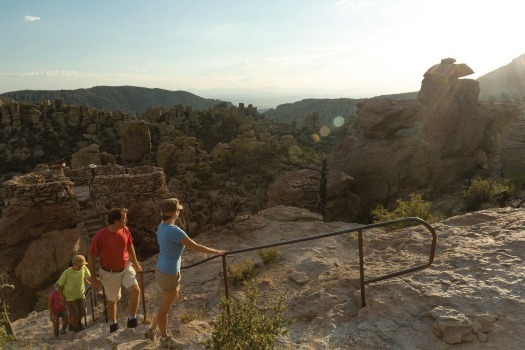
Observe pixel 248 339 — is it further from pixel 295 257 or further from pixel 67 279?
pixel 295 257

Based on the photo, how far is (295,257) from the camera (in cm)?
920

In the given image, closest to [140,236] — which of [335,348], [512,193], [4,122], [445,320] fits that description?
[335,348]

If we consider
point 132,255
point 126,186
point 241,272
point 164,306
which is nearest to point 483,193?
point 241,272

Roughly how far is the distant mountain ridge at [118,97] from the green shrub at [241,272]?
115112 mm

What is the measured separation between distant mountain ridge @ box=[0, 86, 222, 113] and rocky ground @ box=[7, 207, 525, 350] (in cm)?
11572

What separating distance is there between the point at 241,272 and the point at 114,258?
3612 mm

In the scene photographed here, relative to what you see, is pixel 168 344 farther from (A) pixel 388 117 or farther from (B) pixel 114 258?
(A) pixel 388 117

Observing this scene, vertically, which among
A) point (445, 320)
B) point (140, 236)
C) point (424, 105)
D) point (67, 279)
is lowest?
point (140, 236)

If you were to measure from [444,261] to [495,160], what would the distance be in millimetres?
28105

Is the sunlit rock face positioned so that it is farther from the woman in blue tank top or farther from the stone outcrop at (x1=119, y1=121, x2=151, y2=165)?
the woman in blue tank top

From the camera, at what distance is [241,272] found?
816 cm

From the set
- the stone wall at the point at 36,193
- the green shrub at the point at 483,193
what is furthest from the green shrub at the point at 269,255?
the green shrub at the point at 483,193

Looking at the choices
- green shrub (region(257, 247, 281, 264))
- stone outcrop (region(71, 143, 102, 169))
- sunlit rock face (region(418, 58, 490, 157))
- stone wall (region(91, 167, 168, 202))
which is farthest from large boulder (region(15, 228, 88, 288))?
sunlit rock face (region(418, 58, 490, 157))

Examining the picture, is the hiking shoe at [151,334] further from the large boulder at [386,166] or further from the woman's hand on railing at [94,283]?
the large boulder at [386,166]
